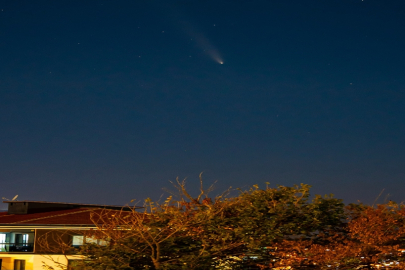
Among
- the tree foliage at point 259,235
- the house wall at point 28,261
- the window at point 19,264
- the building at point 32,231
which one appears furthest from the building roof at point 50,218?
the tree foliage at point 259,235

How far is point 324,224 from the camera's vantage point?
12.7 m

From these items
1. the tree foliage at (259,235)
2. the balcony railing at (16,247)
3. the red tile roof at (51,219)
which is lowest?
the tree foliage at (259,235)

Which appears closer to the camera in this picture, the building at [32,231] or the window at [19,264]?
the building at [32,231]

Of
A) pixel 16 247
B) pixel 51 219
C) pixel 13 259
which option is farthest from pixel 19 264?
pixel 51 219

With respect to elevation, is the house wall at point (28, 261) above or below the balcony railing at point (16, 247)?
below

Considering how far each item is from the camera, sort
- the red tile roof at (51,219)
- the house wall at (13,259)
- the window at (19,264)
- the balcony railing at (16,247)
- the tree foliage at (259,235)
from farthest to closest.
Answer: the window at (19,264) < the house wall at (13,259) < the balcony railing at (16,247) < the red tile roof at (51,219) < the tree foliage at (259,235)

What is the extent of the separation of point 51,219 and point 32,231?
1.59m

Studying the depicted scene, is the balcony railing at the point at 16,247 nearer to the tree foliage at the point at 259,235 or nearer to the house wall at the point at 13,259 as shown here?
the house wall at the point at 13,259

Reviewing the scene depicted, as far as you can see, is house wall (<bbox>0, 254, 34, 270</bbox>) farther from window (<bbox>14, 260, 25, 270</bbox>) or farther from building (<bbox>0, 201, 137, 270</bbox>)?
window (<bbox>14, 260, 25, 270</bbox>)

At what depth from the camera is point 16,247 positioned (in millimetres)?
25797

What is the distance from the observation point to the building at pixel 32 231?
23281 mm

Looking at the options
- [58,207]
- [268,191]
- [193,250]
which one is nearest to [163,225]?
[193,250]

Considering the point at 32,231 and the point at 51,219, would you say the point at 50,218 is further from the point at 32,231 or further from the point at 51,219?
the point at 32,231

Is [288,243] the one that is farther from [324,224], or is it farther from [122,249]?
[122,249]
